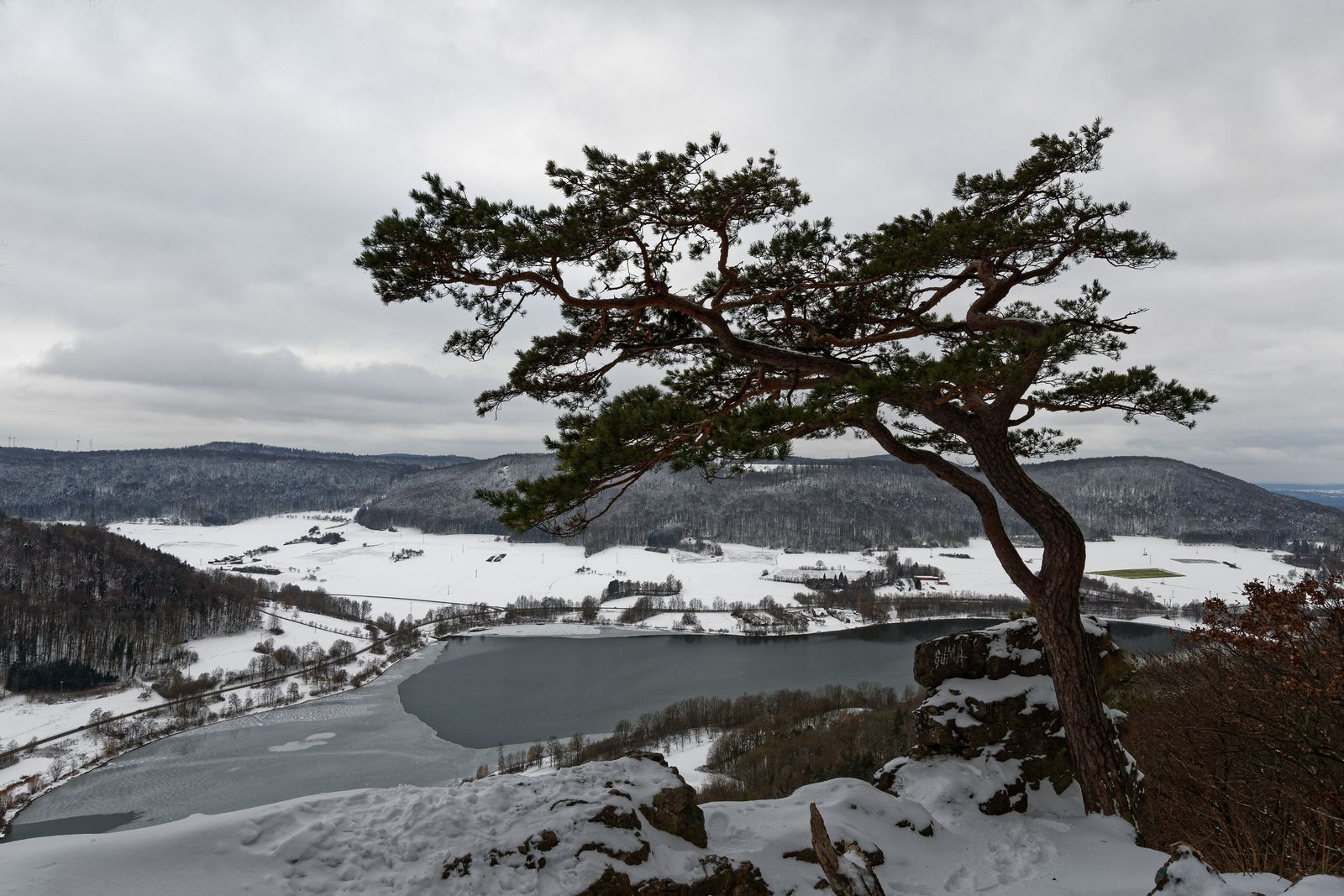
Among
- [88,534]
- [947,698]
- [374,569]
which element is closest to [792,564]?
[374,569]

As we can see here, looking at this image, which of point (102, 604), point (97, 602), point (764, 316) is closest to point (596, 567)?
point (102, 604)

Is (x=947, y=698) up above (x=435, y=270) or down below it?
below

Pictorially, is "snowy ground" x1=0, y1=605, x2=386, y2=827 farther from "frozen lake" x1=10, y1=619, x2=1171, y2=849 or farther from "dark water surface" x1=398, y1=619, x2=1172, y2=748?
"dark water surface" x1=398, y1=619, x2=1172, y2=748

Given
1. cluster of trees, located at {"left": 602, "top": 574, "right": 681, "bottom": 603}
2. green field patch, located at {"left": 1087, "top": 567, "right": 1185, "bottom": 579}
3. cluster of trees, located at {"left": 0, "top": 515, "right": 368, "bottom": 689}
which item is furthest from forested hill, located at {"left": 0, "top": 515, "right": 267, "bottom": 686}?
green field patch, located at {"left": 1087, "top": 567, "right": 1185, "bottom": 579}

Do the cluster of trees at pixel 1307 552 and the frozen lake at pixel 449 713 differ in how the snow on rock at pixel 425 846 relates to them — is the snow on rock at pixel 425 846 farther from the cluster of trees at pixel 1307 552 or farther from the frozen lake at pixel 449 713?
the cluster of trees at pixel 1307 552

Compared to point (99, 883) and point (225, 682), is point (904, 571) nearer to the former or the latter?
point (225, 682)

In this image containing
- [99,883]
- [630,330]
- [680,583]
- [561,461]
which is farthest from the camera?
[680,583]

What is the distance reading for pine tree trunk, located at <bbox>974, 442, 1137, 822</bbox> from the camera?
209 inches

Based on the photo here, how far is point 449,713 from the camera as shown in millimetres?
37469

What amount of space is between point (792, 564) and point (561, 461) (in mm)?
91600

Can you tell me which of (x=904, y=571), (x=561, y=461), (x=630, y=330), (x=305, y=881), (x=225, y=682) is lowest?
(x=225, y=682)

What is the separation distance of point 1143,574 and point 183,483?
21645 centimetres

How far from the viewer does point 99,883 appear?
2900 millimetres

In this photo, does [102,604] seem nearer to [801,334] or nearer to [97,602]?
[97,602]
